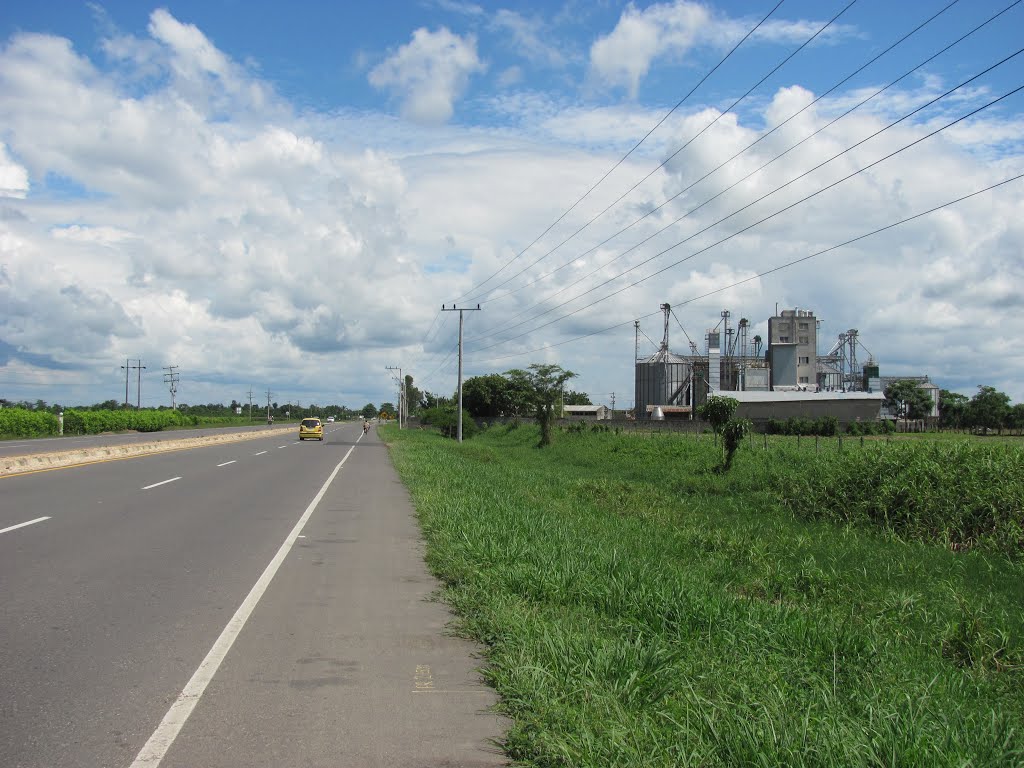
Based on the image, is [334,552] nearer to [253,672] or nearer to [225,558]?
[225,558]

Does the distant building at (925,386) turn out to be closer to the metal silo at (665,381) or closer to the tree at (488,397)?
the metal silo at (665,381)

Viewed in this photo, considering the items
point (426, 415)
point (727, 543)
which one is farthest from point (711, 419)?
point (426, 415)

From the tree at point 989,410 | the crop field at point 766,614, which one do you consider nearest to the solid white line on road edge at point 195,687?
the crop field at point 766,614

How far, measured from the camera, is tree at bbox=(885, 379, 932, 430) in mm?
99750

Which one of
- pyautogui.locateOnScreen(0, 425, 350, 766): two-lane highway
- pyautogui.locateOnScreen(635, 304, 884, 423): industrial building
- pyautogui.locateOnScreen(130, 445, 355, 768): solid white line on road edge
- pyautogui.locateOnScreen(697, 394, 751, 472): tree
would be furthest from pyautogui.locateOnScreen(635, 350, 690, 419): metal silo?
pyautogui.locateOnScreen(130, 445, 355, 768): solid white line on road edge

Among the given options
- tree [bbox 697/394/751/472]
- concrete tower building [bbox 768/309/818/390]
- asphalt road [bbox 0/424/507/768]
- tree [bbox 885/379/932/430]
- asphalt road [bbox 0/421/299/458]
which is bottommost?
asphalt road [bbox 0/421/299/458]

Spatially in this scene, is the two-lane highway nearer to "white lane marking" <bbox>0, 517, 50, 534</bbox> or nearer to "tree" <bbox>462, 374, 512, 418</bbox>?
"white lane marking" <bbox>0, 517, 50, 534</bbox>

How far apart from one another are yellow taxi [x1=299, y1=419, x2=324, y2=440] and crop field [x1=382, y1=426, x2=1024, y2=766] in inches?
1651

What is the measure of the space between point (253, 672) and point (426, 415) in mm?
96081

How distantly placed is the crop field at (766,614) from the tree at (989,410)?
70.8m

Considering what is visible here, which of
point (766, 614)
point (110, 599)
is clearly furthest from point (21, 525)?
point (766, 614)

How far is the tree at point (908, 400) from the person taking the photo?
327 feet

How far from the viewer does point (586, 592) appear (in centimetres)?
795

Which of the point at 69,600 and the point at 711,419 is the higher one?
the point at 711,419
